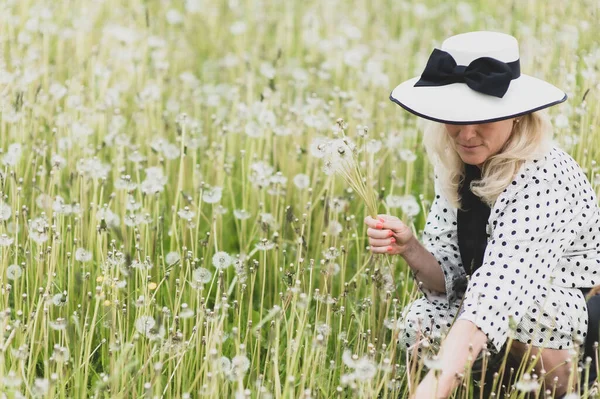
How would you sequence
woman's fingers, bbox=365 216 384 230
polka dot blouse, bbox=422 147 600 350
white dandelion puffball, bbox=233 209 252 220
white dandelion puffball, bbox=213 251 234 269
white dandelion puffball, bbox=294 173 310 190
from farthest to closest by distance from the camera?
white dandelion puffball, bbox=294 173 310 190 < white dandelion puffball, bbox=233 209 252 220 < white dandelion puffball, bbox=213 251 234 269 < woman's fingers, bbox=365 216 384 230 < polka dot blouse, bbox=422 147 600 350

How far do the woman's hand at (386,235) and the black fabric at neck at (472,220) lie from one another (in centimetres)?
21

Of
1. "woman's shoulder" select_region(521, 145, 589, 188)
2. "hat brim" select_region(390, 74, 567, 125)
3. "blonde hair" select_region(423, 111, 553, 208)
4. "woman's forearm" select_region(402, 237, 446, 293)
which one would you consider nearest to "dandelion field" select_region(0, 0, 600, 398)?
"woman's forearm" select_region(402, 237, 446, 293)

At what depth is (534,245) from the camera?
2.42m

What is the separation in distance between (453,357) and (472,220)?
2.12ft

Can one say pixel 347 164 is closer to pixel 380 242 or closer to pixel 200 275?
pixel 380 242

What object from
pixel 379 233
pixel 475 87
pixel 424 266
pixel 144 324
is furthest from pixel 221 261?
pixel 475 87

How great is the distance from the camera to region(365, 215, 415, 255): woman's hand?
8.62 ft

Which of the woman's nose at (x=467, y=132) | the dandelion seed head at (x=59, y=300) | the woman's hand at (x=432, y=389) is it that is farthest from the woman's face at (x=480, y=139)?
the dandelion seed head at (x=59, y=300)

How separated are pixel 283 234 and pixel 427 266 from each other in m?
0.80

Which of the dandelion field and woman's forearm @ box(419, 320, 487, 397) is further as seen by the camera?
the dandelion field

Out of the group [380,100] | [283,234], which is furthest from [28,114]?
[380,100]

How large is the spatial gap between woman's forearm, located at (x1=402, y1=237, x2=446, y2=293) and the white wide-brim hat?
Result: 0.52m

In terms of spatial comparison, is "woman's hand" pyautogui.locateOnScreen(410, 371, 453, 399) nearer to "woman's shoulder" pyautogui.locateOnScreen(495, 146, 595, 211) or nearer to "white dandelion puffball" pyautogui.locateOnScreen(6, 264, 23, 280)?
"woman's shoulder" pyautogui.locateOnScreen(495, 146, 595, 211)

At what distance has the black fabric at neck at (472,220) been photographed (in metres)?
2.70
